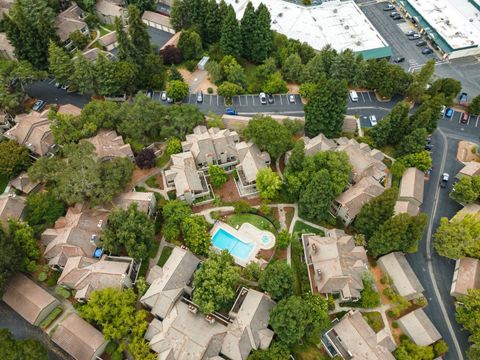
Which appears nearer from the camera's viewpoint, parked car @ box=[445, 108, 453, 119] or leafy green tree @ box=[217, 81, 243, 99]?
leafy green tree @ box=[217, 81, 243, 99]

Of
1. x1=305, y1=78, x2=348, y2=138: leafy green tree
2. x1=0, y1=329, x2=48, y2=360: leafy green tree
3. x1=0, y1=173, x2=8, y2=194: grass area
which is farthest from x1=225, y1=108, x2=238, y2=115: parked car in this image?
x1=0, y1=329, x2=48, y2=360: leafy green tree

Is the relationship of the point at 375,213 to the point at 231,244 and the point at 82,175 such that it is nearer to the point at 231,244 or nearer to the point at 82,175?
the point at 231,244

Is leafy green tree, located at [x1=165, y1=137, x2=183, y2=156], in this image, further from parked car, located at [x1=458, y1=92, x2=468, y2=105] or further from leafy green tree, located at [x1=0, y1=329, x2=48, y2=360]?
parked car, located at [x1=458, y1=92, x2=468, y2=105]

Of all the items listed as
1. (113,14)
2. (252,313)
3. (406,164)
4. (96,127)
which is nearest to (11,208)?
(96,127)

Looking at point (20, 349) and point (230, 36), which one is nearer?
point (20, 349)

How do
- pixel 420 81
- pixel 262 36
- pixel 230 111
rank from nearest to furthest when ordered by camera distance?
1. pixel 420 81
2. pixel 230 111
3. pixel 262 36

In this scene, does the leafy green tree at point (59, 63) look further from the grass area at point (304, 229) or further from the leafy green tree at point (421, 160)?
the leafy green tree at point (421, 160)

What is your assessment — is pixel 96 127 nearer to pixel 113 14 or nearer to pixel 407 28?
pixel 113 14

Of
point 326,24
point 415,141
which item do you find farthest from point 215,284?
point 326,24
